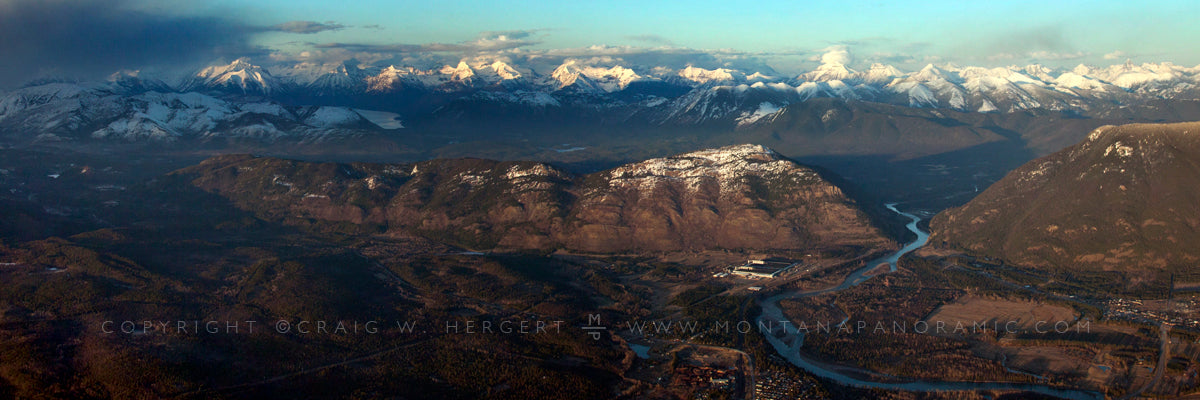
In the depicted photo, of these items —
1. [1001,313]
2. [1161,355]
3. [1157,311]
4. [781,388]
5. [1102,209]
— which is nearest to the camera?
[781,388]

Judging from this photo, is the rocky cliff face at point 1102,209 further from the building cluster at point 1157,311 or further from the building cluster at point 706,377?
the building cluster at point 706,377

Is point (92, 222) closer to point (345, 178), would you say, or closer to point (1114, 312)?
point (345, 178)

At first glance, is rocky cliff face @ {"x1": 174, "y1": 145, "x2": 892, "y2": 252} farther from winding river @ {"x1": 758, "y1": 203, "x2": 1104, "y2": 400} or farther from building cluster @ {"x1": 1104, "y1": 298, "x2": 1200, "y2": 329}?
building cluster @ {"x1": 1104, "y1": 298, "x2": 1200, "y2": 329}

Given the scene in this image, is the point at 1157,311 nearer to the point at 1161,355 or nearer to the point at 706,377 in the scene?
the point at 1161,355

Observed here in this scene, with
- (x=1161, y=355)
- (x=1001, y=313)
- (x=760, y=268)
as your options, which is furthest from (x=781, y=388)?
(x=760, y=268)

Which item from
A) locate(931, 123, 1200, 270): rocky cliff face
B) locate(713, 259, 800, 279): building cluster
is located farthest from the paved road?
locate(713, 259, 800, 279): building cluster

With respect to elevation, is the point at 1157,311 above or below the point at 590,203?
above

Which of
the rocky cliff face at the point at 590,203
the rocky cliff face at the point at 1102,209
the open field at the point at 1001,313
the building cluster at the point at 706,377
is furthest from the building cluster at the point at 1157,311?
the building cluster at the point at 706,377
